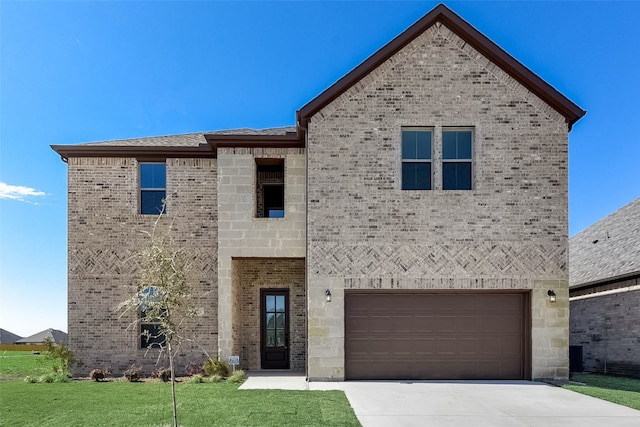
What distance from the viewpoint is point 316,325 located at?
1121 cm

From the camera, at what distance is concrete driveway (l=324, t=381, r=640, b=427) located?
25.1ft

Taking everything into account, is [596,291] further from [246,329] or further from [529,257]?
[246,329]

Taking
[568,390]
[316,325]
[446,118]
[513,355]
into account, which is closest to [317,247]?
[316,325]

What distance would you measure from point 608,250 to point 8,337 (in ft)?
145

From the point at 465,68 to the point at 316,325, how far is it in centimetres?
753

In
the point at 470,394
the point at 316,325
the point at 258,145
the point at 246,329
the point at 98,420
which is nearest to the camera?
the point at 98,420

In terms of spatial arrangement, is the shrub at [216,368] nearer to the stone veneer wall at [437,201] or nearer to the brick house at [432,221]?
the brick house at [432,221]

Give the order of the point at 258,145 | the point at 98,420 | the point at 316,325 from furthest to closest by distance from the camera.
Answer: the point at 258,145
the point at 316,325
the point at 98,420

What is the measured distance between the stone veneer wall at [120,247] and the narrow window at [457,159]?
6.37 metres

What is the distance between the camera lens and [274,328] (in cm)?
1334

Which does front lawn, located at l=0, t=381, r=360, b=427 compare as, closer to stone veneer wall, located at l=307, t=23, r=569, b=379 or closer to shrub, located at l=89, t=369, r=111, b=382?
shrub, located at l=89, t=369, r=111, b=382

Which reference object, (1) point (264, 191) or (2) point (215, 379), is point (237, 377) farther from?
(1) point (264, 191)

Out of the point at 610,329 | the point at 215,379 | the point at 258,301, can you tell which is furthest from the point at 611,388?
the point at 215,379

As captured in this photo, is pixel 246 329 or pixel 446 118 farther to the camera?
pixel 246 329
